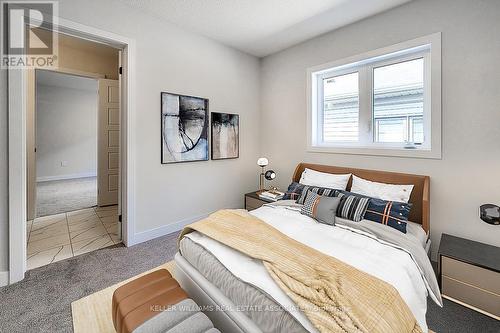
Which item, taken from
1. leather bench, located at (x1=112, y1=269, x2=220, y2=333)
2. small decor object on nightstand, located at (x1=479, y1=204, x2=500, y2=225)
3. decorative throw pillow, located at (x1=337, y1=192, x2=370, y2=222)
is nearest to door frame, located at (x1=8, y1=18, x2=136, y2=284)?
leather bench, located at (x1=112, y1=269, x2=220, y2=333)

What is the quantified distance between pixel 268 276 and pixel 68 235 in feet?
10.3

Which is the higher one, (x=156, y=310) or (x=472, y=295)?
Result: (x=156, y=310)

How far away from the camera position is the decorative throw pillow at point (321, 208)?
2188 mm

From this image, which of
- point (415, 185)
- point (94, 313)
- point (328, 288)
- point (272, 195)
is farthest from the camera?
point (272, 195)

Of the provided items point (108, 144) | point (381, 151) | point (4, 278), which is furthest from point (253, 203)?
point (108, 144)

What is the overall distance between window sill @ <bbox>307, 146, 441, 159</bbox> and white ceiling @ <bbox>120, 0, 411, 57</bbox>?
1602 millimetres

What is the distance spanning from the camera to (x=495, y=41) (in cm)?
202

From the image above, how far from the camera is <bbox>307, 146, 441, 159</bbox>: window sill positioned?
2.39 metres

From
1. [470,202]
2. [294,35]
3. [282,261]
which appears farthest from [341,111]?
[282,261]

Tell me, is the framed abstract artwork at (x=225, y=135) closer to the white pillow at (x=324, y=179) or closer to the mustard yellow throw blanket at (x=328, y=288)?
the white pillow at (x=324, y=179)

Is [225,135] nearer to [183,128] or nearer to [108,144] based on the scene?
[183,128]

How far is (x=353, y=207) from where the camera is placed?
222cm

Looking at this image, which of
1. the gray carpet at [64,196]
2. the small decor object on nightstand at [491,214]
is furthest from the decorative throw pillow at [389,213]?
the gray carpet at [64,196]

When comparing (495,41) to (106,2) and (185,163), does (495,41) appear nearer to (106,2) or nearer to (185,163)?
(185,163)
